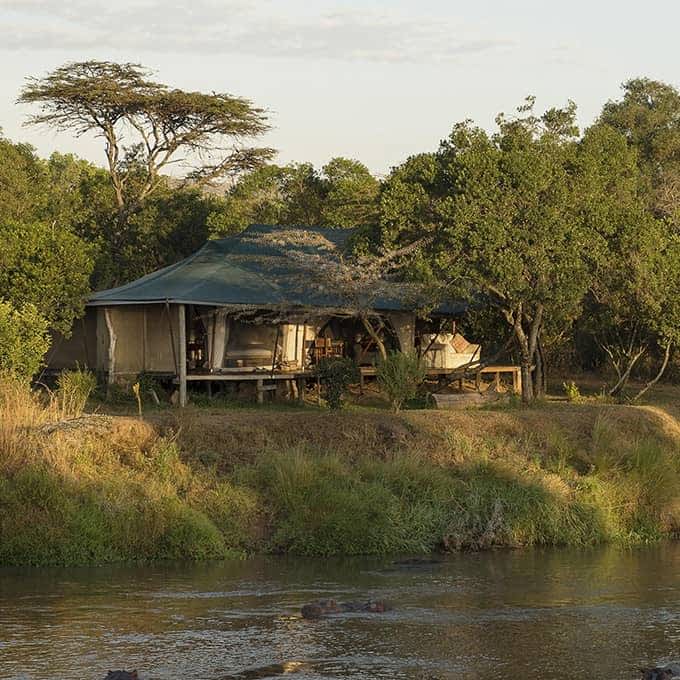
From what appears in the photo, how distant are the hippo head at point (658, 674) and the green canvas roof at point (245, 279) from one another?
14.1 meters

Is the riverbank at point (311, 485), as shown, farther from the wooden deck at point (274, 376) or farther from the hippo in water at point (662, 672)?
the hippo in water at point (662, 672)

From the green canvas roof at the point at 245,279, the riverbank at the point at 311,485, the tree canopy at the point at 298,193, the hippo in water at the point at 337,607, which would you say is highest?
the tree canopy at the point at 298,193

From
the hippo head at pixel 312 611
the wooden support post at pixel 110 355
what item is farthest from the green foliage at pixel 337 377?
the hippo head at pixel 312 611

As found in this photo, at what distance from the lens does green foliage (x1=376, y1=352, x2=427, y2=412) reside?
22578 mm

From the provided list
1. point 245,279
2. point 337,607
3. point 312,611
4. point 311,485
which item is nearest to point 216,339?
point 245,279

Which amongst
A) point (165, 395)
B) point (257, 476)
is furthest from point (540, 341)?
point (257, 476)

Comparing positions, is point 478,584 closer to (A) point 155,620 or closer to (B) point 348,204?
(A) point 155,620

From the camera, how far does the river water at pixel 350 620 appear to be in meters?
12.2

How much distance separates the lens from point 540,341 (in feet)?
91.5

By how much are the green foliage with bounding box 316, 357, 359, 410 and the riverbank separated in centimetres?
233

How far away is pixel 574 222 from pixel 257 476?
8.48m

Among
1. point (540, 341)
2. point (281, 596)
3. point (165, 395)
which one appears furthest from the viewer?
point (540, 341)

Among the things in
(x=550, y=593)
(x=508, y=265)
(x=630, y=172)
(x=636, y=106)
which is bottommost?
(x=550, y=593)

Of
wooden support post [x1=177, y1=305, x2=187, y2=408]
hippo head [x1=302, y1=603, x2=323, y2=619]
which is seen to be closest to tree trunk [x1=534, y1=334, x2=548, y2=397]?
wooden support post [x1=177, y1=305, x2=187, y2=408]
